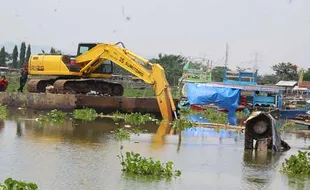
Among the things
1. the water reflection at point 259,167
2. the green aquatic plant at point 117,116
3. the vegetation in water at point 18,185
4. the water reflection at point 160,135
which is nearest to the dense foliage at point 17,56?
the green aquatic plant at point 117,116

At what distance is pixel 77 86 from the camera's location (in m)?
33.5

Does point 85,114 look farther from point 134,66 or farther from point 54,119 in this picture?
point 134,66

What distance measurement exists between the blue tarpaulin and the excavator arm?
9201 millimetres

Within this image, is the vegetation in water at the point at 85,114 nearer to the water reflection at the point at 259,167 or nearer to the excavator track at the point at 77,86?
the excavator track at the point at 77,86

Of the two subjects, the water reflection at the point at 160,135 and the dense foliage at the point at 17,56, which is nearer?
the water reflection at the point at 160,135

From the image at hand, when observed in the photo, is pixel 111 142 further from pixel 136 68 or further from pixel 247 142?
pixel 136 68

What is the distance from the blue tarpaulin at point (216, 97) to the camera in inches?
1610

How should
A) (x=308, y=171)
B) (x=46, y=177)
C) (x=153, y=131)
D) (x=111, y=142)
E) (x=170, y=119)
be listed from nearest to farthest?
1. (x=46, y=177)
2. (x=308, y=171)
3. (x=111, y=142)
4. (x=153, y=131)
5. (x=170, y=119)

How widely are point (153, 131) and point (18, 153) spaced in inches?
341

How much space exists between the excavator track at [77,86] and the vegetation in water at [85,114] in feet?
9.06

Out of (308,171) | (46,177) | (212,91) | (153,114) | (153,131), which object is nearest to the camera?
(46,177)

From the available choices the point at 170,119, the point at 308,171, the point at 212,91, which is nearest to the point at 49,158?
the point at 308,171

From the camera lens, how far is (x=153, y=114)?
31469 mm

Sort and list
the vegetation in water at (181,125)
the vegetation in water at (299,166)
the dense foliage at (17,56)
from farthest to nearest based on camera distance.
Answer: the dense foliage at (17,56), the vegetation in water at (181,125), the vegetation in water at (299,166)
